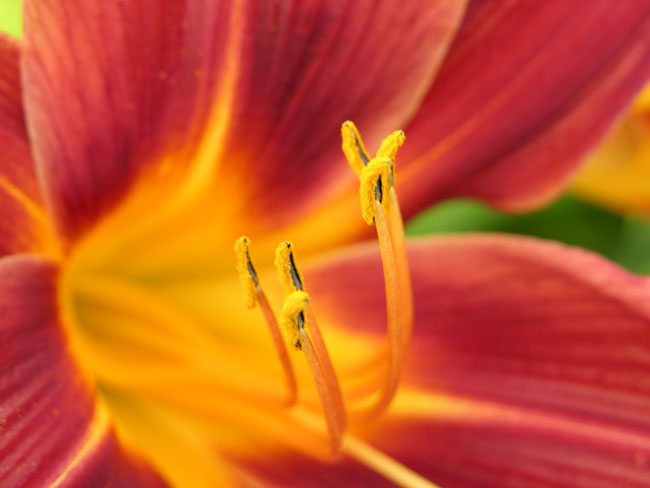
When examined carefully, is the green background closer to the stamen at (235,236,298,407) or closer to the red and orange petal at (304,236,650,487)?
the red and orange petal at (304,236,650,487)

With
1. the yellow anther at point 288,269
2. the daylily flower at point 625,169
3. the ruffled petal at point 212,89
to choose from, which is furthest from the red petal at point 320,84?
the daylily flower at point 625,169

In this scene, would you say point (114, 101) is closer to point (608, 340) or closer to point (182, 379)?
point (182, 379)

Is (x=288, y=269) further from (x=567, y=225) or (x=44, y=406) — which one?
(x=567, y=225)

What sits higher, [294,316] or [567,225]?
[567,225]

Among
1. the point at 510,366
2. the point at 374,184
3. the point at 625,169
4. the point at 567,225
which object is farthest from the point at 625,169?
the point at 374,184

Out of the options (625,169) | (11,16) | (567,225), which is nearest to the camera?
(11,16)

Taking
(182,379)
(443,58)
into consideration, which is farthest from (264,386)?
(443,58)

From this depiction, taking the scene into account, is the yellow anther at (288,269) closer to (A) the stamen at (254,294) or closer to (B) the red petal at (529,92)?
(A) the stamen at (254,294)
